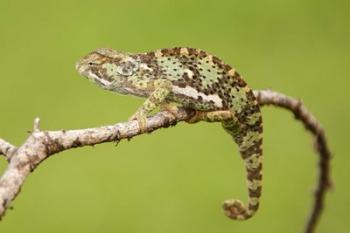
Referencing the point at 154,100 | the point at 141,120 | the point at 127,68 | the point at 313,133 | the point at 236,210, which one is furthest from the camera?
the point at 313,133

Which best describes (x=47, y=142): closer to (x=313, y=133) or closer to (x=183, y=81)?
(x=183, y=81)

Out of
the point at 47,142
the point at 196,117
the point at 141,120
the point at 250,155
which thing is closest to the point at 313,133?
the point at 250,155

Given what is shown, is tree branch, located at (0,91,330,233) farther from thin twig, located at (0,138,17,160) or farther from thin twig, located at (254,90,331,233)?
thin twig, located at (254,90,331,233)

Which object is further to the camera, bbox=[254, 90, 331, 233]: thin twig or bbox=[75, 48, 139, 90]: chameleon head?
bbox=[254, 90, 331, 233]: thin twig

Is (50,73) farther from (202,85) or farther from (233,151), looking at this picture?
(202,85)

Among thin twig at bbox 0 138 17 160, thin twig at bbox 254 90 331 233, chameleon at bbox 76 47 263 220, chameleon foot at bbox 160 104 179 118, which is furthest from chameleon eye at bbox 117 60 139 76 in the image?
thin twig at bbox 0 138 17 160

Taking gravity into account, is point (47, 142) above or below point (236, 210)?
below

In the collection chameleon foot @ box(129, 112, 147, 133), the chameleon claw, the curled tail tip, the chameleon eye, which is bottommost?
chameleon foot @ box(129, 112, 147, 133)
